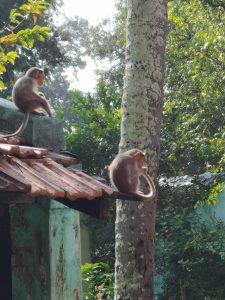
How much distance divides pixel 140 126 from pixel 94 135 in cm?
688

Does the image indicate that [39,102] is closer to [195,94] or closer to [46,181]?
[46,181]

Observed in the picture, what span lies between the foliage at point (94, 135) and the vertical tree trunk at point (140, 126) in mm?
6304

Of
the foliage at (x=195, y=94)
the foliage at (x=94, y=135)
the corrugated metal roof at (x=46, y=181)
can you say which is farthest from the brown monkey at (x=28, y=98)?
the foliage at (x=94, y=135)

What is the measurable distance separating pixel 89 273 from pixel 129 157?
3.69 m

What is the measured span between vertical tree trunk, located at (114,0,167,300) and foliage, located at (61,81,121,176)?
6.30 meters

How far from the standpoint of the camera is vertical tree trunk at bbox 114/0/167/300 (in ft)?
17.4

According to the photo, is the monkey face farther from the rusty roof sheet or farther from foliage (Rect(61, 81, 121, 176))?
foliage (Rect(61, 81, 121, 176))

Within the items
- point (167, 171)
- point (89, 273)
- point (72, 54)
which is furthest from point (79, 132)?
point (72, 54)

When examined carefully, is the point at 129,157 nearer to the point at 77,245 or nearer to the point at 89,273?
the point at 77,245

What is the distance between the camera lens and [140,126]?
5.56 meters

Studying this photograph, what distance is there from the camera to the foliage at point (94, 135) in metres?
12.2

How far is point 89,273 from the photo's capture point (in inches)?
337

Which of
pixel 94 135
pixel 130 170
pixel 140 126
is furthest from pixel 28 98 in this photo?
pixel 94 135

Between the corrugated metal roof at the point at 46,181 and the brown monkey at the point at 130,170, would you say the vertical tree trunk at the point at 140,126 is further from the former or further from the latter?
the corrugated metal roof at the point at 46,181
